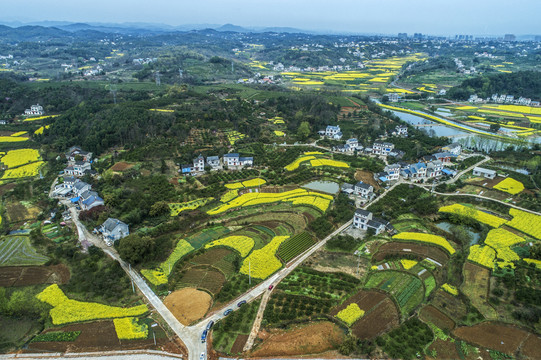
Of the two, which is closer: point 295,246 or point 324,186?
point 295,246

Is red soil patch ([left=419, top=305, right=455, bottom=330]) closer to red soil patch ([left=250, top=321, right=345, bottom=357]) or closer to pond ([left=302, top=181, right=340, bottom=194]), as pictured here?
red soil patch ([left=250, top=321, right=345, bottom=357])

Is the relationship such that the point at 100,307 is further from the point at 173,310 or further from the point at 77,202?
the point at 77,202

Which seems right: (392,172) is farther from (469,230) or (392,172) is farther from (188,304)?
(188,304)

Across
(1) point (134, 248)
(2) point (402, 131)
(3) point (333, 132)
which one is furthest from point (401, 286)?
(2) point (402, 131)

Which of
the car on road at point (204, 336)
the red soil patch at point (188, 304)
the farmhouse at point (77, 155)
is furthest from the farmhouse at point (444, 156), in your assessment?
the farmhouse at point (77, 155)

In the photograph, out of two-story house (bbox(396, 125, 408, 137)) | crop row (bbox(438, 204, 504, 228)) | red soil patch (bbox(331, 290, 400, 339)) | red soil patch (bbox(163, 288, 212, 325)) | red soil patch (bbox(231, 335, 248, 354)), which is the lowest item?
red soil patch (bbox(163, 288, 212, 325))

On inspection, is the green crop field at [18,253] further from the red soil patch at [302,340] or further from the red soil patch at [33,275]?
the red soil patch at [302,340]

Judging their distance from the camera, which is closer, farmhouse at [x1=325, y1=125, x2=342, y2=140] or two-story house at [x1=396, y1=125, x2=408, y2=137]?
farmhouse at [x1=325, y1=125, x2=342, y2=140]

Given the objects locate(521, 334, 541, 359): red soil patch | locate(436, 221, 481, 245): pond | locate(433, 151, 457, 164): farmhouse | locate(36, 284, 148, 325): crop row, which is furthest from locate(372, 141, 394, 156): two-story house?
locate(36, 284, 148, 325): crop row
